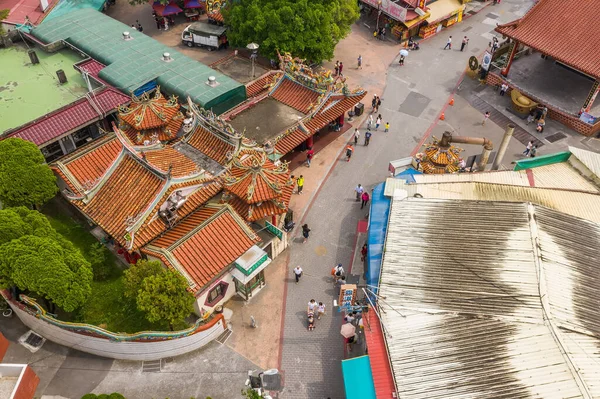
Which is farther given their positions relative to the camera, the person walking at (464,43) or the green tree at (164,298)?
the person walking at (464,43)

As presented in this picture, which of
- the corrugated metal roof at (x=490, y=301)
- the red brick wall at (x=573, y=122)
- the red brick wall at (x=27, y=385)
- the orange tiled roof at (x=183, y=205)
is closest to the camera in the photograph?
the corrugated metal roof at (x=490, y=301)

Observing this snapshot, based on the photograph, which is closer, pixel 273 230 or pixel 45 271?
pixel 45 271

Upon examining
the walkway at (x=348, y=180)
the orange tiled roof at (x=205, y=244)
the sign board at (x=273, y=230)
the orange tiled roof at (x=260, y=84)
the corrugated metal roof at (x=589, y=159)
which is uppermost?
the orange tiled roof at (x=205, y=244)

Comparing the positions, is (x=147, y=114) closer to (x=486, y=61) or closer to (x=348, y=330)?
(x=348, y=330)

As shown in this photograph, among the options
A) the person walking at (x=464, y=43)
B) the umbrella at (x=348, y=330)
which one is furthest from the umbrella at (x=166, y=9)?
the umbrella at (x=348, y=330)

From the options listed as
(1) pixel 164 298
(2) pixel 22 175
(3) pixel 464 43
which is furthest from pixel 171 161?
(3) pixel 464 43

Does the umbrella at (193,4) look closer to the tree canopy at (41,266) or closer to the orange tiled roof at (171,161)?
the orange tiled roof at (171,161)
